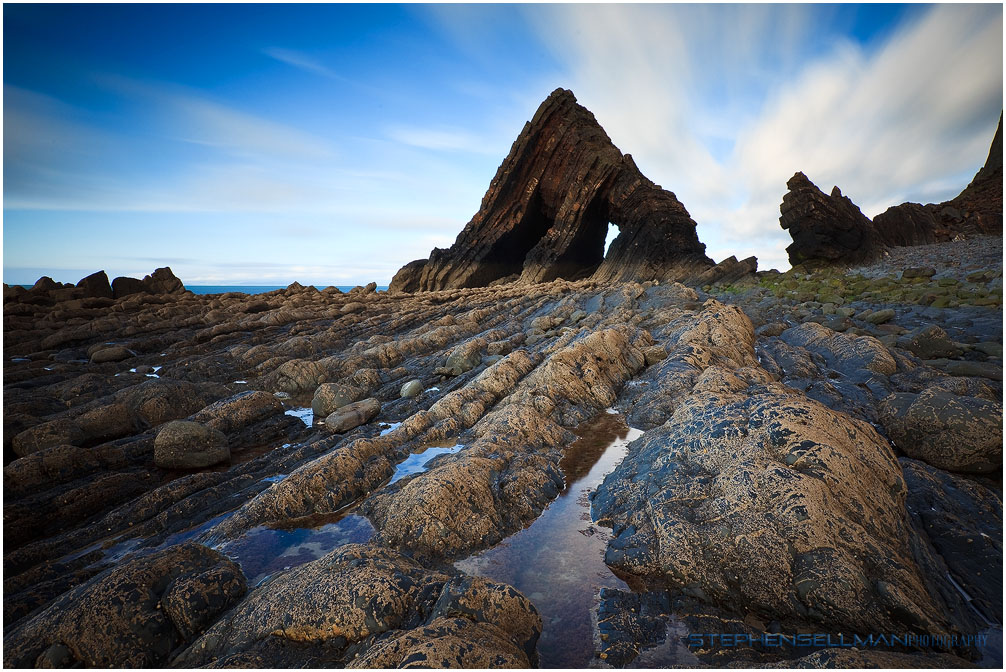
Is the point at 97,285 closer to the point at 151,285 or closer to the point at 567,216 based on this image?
the point at 151,285

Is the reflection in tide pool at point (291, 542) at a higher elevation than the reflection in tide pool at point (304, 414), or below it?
below

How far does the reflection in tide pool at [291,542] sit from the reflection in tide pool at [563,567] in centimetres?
134

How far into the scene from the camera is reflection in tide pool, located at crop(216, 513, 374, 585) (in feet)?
12.8

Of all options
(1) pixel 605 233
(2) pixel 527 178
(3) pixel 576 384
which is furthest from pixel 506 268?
(3) pixel 576 384

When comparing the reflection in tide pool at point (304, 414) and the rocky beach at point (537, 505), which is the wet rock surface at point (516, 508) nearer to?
the rocky beach at point (537, 505)

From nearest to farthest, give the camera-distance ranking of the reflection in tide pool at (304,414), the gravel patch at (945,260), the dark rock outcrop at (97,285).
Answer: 1. the reflection in tide pool at (304,414)
2. the gravel patch at (945,260)
3. the dark rock outcrop at (97,285)

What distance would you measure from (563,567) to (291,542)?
2.68 m

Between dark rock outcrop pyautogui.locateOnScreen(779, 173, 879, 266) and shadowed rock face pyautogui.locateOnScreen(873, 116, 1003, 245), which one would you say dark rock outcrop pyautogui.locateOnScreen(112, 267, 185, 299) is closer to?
dark rock outcrop pyautogui.locateOnScreen(779, 173, 879, 266)

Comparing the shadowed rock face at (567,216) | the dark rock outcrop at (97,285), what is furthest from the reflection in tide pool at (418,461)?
the dark rock outcrop at (97,285)

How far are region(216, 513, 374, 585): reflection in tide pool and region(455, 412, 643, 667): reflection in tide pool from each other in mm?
1340

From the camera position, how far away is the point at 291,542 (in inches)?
166

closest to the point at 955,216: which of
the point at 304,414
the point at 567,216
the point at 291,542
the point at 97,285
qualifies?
the point at 567,216

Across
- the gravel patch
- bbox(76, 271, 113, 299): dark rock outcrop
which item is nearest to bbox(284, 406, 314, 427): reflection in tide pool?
the gravel patch

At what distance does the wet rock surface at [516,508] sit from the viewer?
2.80m
